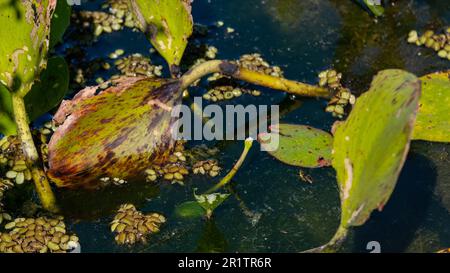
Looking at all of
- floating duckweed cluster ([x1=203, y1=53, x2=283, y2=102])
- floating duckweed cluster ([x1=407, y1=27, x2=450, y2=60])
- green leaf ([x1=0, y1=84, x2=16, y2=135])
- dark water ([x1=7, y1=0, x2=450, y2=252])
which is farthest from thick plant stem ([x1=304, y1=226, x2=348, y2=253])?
floating duckweed cluster ([x1=407, y1=27, x2=450, y2=60])

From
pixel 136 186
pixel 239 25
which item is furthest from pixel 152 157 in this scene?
pixel 239 25

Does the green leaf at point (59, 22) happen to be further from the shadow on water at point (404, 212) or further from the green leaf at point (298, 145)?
the shadow on water at point (404, 212)

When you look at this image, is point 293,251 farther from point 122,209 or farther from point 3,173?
point 3,173

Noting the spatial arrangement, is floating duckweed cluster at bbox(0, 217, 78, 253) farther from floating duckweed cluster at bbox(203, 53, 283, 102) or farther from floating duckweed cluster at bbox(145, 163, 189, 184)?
floating duckweed cluster at bbox(203, 53, 283, 102)

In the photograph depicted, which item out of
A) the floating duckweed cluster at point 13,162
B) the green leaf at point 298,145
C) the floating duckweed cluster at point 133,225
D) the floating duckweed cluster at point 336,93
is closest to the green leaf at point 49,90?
the floating duckweed cluster at point 13,162
